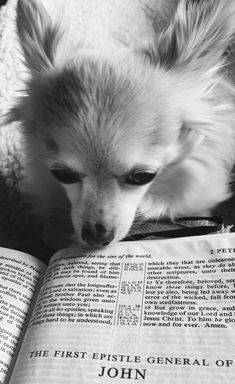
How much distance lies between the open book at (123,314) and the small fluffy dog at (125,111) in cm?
9

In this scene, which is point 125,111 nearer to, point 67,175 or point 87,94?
point 87,94

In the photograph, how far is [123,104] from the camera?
90 cm

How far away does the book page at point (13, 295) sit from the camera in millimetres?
850

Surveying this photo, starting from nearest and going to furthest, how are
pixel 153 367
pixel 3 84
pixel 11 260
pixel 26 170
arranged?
pixel 153 367
pixel 11 260
pixel 26 170
pixel 3 84

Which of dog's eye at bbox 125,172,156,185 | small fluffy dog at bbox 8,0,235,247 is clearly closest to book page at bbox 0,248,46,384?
small fluffy dog at bbox 8,0,235,247

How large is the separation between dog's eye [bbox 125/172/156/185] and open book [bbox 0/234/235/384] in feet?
0.46

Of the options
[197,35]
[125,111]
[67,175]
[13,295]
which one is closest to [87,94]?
[125,111]

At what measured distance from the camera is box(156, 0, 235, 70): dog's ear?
93cm

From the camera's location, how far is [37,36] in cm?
105

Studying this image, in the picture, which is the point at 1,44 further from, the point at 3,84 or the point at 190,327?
the point at 190,327

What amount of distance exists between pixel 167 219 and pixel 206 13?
539mm

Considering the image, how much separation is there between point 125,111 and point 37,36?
0.34m

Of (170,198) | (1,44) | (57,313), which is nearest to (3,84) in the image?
(1,44)

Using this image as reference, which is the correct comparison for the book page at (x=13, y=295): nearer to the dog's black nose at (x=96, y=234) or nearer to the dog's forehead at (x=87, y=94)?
the dog's black nose at (x=96, y=234)
